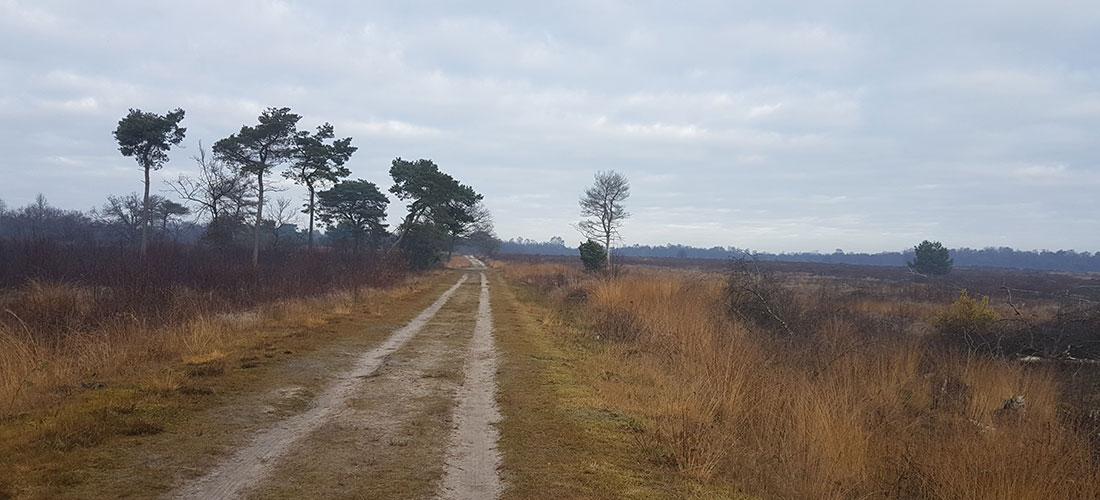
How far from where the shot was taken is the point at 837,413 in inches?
301

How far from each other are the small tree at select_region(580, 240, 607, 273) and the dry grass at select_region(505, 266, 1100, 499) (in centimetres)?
2156

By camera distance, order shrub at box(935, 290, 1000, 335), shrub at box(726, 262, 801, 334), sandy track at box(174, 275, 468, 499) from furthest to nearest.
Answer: shrub at box(935, 290, 1000, 335) < shrub at box(726, 262, 801, 334) < sandy track at box(174, 275, 468, 499)

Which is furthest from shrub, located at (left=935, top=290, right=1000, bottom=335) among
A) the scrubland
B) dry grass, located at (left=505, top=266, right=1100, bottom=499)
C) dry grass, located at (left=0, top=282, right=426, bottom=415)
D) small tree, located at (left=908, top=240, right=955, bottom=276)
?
small tree, located at (left=908, top=240, right=955, bottom=276)

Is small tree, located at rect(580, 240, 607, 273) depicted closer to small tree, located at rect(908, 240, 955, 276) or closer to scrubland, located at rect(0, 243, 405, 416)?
scrubland, located at rect(0, 243, 405, 416)

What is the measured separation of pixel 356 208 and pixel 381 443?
45.3 meters

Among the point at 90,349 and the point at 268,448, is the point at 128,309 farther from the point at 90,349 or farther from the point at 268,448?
the point at 268,448

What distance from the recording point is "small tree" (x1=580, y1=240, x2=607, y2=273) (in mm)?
37438

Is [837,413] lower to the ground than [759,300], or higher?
lower

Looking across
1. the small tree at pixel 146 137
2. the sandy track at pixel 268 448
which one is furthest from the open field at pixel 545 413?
the small tree at pixel 146 137

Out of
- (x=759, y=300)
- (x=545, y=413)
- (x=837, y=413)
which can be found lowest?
(x=545, y=413)

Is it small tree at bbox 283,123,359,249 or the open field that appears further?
small tree at bbox 283,123,359,249

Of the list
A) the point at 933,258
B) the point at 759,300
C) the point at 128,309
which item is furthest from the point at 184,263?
the point at 933,258

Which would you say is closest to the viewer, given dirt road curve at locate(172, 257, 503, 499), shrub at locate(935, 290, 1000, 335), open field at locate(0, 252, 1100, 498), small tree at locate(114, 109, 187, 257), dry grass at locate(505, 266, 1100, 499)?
dirt road curve at locate(172, 257, 503, 499)

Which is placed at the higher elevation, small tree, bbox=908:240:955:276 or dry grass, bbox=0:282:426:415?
small tree, bbox=908:240:955:276
